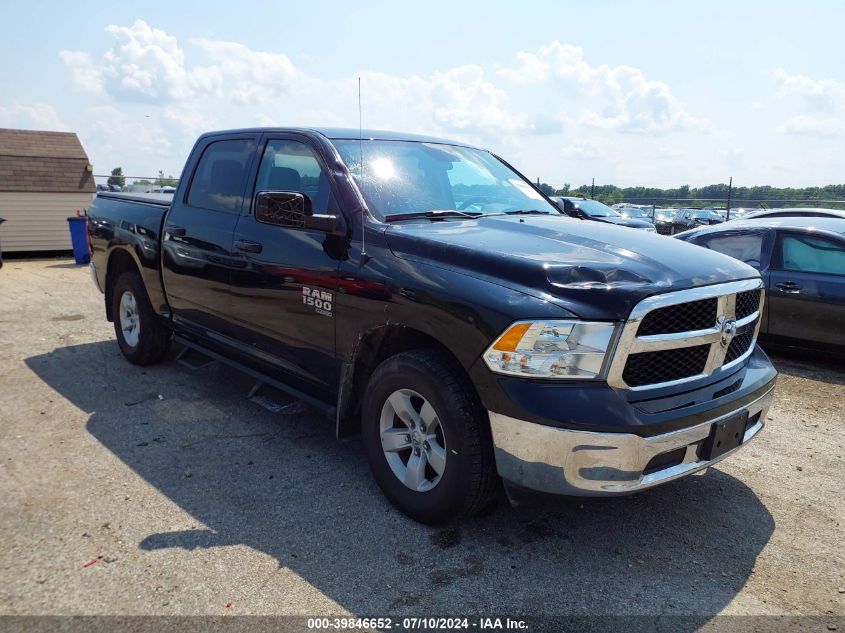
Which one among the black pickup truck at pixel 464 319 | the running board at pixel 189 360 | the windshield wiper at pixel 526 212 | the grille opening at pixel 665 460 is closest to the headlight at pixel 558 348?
the black pickup truck at pixel 464 319

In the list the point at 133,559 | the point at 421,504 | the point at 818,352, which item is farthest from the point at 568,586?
the point at 818,352

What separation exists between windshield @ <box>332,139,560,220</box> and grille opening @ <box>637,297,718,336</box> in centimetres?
147

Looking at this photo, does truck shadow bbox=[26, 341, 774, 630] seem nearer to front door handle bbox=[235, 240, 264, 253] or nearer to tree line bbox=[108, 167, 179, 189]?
front door handle bbox=[235, 240, 264, 253]

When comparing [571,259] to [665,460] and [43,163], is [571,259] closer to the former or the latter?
[665,460]

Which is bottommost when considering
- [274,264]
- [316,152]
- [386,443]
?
[386,443]

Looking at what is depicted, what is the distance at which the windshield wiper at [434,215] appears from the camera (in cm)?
362

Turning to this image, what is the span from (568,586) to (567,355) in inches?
39.7

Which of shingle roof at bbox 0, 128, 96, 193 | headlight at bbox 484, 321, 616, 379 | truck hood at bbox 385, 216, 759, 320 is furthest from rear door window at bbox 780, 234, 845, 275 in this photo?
shingle roof at bbox 0, 128, 96, 193

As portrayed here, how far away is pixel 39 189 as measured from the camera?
49.1 feet

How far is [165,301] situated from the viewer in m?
5.30

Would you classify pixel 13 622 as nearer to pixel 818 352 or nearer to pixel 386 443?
pixel 386 443

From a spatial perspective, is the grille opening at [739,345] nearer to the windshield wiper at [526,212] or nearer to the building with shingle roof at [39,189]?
the windshield wiper at [526,212]

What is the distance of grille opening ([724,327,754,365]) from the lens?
3.22 m

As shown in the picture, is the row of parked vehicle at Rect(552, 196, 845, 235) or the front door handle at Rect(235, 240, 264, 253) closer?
the front door handle at Rect(235, 240, 264, 253)
